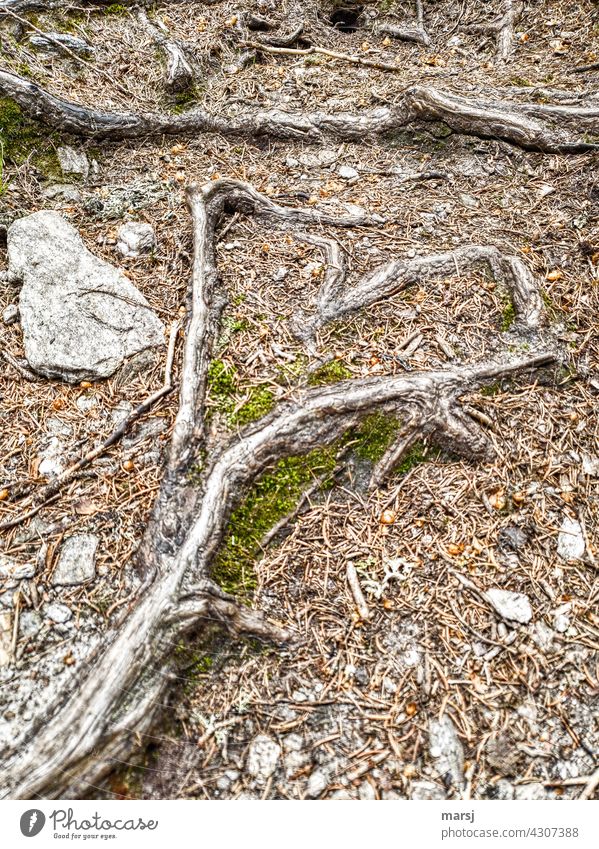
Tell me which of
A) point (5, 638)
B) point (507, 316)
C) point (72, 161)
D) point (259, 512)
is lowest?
point (5, 638)

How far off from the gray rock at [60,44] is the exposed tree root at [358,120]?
1.16 metres

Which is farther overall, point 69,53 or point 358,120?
point 69,53

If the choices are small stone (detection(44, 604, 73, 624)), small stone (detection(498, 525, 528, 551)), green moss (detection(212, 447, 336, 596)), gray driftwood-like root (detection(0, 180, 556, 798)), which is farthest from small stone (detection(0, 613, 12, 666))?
small stone (detection(498, 525, 528, 551))

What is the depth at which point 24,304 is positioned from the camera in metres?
3.68

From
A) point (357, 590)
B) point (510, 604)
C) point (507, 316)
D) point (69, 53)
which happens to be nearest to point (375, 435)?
point (357, 590)

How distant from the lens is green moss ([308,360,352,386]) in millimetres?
3283

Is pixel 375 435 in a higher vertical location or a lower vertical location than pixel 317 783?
higher

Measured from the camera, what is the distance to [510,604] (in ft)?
9.02

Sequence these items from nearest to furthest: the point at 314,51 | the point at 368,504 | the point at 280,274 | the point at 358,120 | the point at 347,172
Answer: the point at 368,504
the point at 280,274
the point at 347,172
the point at 358,120
the point at 314,51

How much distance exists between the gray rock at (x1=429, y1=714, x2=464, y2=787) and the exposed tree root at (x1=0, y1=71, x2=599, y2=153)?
4.99m

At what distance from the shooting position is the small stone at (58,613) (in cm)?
265

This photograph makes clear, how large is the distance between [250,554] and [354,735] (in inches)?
42.8

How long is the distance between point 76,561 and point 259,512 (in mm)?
1105

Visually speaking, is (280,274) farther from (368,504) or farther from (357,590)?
(357,590)
